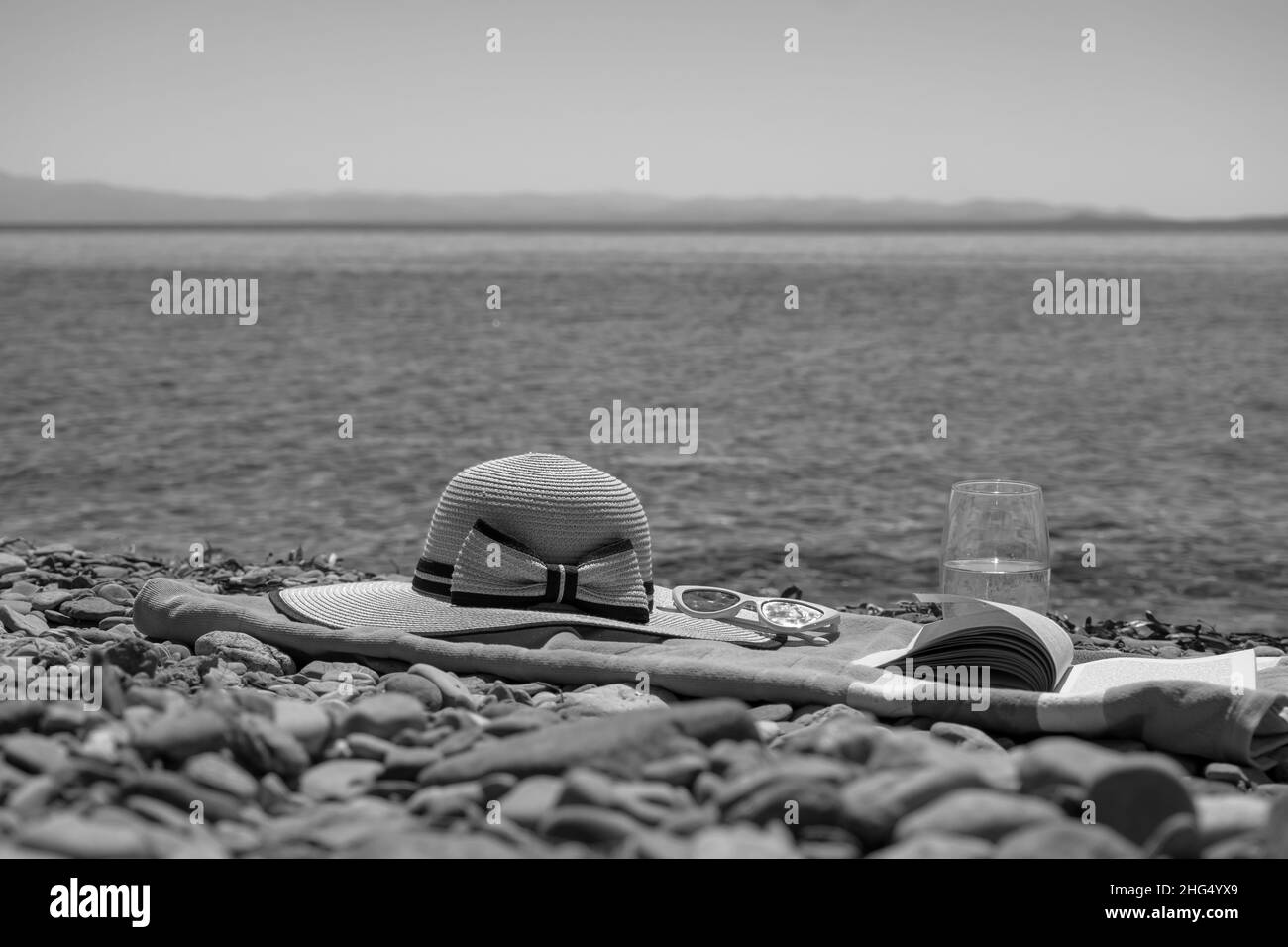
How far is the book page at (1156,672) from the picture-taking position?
4969mm

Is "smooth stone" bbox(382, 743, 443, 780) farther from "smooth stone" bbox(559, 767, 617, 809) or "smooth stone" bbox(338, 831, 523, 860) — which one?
"smooth stone" bbox(338, 831, 523, 860)

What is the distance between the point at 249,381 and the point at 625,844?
73.0 feet

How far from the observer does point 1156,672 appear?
16.9 feet

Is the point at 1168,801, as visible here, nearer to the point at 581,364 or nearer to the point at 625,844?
the point at 625,844

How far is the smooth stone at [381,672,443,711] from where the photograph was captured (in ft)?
15.0

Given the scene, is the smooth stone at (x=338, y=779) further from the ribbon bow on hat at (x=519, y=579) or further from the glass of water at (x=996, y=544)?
the glass of water at (x=996, y=544)

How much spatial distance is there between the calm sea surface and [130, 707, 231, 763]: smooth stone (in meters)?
7.32

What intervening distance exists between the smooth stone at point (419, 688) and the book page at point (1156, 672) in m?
2.30

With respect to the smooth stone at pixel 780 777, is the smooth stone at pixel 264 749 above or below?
below

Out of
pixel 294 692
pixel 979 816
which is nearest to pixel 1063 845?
pixel 979 816

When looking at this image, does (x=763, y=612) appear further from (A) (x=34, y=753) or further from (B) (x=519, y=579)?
(A) (x=34, y=753)

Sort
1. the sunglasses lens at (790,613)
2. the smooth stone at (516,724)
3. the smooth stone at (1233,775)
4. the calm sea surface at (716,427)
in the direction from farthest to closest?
the calm sea surface at (716,427)
the sunglasses lens at (790,613)
the smooth stone at (1233,775)
the smooth stone at (516,724)

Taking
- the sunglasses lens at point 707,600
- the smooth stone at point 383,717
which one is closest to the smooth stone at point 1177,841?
the smooth stone at point 383,717
